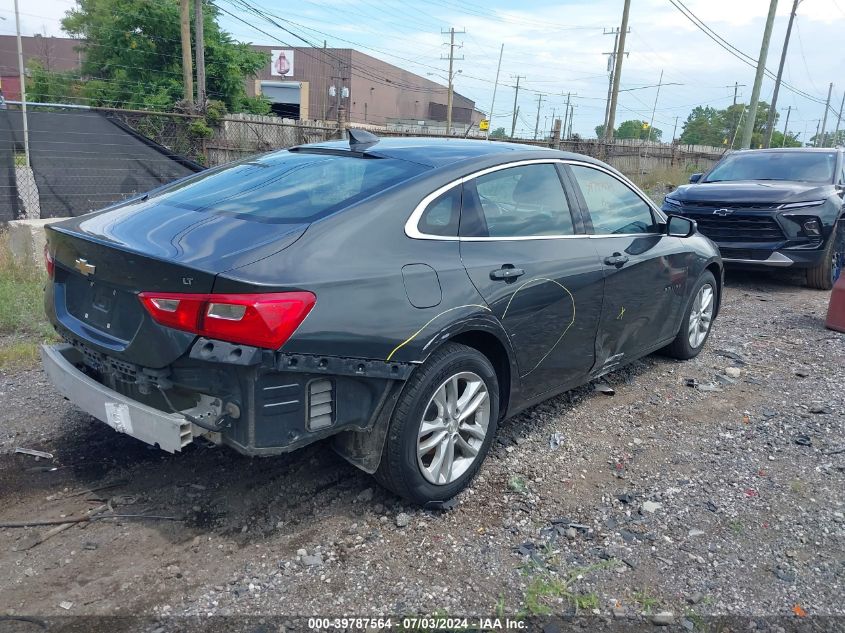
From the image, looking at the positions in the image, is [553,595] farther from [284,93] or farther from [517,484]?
[284,93]

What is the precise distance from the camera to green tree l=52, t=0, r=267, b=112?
26.9 metres

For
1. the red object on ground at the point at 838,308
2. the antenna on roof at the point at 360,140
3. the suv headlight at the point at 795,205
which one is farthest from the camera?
the suv headlight at the point at 795,205

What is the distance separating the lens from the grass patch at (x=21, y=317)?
5150 mm

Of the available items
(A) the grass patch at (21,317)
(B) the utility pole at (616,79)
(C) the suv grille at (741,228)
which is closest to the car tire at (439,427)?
(A) the grass patch at (21,317)

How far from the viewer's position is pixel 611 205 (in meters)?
4.61

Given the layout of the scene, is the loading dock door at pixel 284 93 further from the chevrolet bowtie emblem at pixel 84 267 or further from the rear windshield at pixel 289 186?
the chevrolet bowtie emblem at pixel 84 267

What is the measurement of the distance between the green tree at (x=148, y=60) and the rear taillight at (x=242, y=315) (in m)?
25.0

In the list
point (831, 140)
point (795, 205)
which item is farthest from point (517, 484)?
point (831, 140)

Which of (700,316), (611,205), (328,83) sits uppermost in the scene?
(328,83)

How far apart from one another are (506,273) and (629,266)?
4.38 feet

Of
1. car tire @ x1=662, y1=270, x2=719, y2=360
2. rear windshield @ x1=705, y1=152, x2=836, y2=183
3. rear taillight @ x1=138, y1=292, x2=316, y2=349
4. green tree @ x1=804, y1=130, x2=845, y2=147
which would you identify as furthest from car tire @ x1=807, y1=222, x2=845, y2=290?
green tree @ x1=804, y1=130, x2=845, y2=147

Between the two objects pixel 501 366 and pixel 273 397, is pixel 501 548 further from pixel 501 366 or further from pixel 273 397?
pixel 273 397

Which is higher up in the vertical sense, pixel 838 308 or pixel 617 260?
pixel 617 260

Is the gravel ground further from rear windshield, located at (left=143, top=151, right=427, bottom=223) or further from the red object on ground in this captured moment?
the red object on ground
